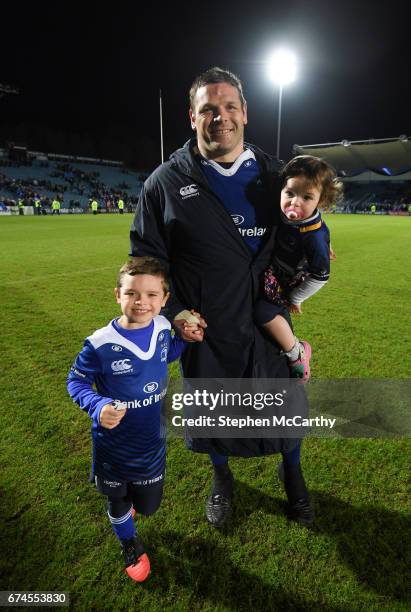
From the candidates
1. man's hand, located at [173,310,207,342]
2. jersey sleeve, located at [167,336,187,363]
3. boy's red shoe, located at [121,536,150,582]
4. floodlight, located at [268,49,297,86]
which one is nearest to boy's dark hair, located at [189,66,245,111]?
man's hand, located at [173,310,207,342]

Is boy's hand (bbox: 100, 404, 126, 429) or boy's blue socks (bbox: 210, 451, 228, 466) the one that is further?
boy's blue socks (bbox: 210, 451, 228, 466)

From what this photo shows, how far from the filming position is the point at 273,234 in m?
1.89

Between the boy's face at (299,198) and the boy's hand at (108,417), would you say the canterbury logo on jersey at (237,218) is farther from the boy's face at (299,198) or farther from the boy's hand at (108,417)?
the boy's hand at (108,417)

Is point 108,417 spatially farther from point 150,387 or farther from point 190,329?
point 190,329

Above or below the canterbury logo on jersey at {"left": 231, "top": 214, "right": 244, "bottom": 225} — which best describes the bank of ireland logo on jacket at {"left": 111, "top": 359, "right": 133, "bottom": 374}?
below

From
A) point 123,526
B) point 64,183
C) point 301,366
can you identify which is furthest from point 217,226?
point 64,183

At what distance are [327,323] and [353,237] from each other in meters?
12.6

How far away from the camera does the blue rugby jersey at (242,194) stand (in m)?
1.83

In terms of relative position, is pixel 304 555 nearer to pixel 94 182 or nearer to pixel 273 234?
pixel 273 234

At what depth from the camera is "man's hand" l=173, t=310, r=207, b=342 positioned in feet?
5.90

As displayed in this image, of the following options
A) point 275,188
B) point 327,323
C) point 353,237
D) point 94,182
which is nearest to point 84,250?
point 327,323

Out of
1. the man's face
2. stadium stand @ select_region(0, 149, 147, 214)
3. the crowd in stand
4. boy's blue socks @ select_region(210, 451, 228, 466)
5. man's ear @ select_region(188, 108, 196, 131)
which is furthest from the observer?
stadium stand @ select_region(0, 149, 147, 214)

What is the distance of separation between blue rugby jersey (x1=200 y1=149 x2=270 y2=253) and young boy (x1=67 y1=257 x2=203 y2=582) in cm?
48

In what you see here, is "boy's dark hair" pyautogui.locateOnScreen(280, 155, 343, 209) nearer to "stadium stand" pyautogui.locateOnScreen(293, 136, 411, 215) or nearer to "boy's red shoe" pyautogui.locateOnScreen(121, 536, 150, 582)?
"boy's red shoe" pyautogui.locateOnScreen(121, 536, 150, 582)
